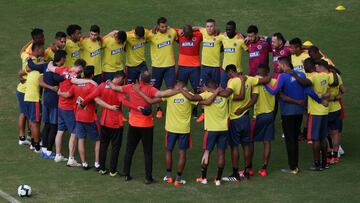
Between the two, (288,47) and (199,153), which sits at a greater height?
(288,47)

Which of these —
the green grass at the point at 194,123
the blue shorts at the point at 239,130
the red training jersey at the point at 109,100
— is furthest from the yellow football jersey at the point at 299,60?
the red training jersey at the point at 109,100

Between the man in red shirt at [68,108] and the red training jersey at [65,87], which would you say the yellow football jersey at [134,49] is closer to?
the man in red shirt at [68,108]

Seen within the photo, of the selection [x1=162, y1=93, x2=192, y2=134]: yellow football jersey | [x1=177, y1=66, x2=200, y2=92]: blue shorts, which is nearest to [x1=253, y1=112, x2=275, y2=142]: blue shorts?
[x1=162, y1=93, x2=192, y2=134]: yellow football jersey

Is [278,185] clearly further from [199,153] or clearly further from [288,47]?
[288,47]

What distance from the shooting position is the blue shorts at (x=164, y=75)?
2178 cm

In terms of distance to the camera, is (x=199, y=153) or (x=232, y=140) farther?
(x=199, y=153)

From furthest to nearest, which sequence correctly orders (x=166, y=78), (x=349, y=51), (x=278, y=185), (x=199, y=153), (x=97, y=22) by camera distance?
1. (x=97, y=22)
2. (x=349, y=51)
3. (x=166, y=78)
4. (x=199, y=153)
5. (x=278, y=185)

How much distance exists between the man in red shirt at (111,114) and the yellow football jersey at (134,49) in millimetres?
3862

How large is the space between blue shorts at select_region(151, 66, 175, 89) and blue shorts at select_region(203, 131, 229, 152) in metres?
4.53

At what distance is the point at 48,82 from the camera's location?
61.1ft

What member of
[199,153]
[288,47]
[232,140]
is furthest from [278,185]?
[288,47]

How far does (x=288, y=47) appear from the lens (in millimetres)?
20484

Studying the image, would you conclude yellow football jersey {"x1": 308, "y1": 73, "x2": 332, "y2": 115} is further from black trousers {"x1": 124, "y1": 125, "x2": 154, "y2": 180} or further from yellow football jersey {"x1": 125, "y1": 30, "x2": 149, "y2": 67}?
yellow football jersey {"x1": 125, "y1": 30, "x2": 149, "y2": 67}

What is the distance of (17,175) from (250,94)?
4.83m
